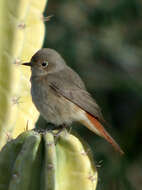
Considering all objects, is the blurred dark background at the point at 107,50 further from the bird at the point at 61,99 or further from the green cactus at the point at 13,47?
the green cactus at the point at 13,47

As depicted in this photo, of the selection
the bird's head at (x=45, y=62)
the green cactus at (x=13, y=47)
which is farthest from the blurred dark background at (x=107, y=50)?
the green cactus at (x=13, y=47)

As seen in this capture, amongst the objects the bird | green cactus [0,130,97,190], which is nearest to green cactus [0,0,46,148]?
the bird

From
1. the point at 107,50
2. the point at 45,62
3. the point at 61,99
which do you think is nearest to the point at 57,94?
the point at 61,99

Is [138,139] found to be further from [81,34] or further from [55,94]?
[55,94]

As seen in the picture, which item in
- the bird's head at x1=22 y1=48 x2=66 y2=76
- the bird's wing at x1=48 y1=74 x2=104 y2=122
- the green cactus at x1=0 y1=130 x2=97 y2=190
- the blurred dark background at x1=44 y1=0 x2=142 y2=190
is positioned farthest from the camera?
the blurred dark background at x1=44 y1=0 x2=142 y2=190

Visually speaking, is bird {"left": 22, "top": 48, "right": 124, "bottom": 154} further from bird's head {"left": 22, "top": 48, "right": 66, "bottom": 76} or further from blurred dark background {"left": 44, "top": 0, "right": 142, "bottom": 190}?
blurred dark background {"left": 44, "top": 0, "right": 142, "bottom": 190}
